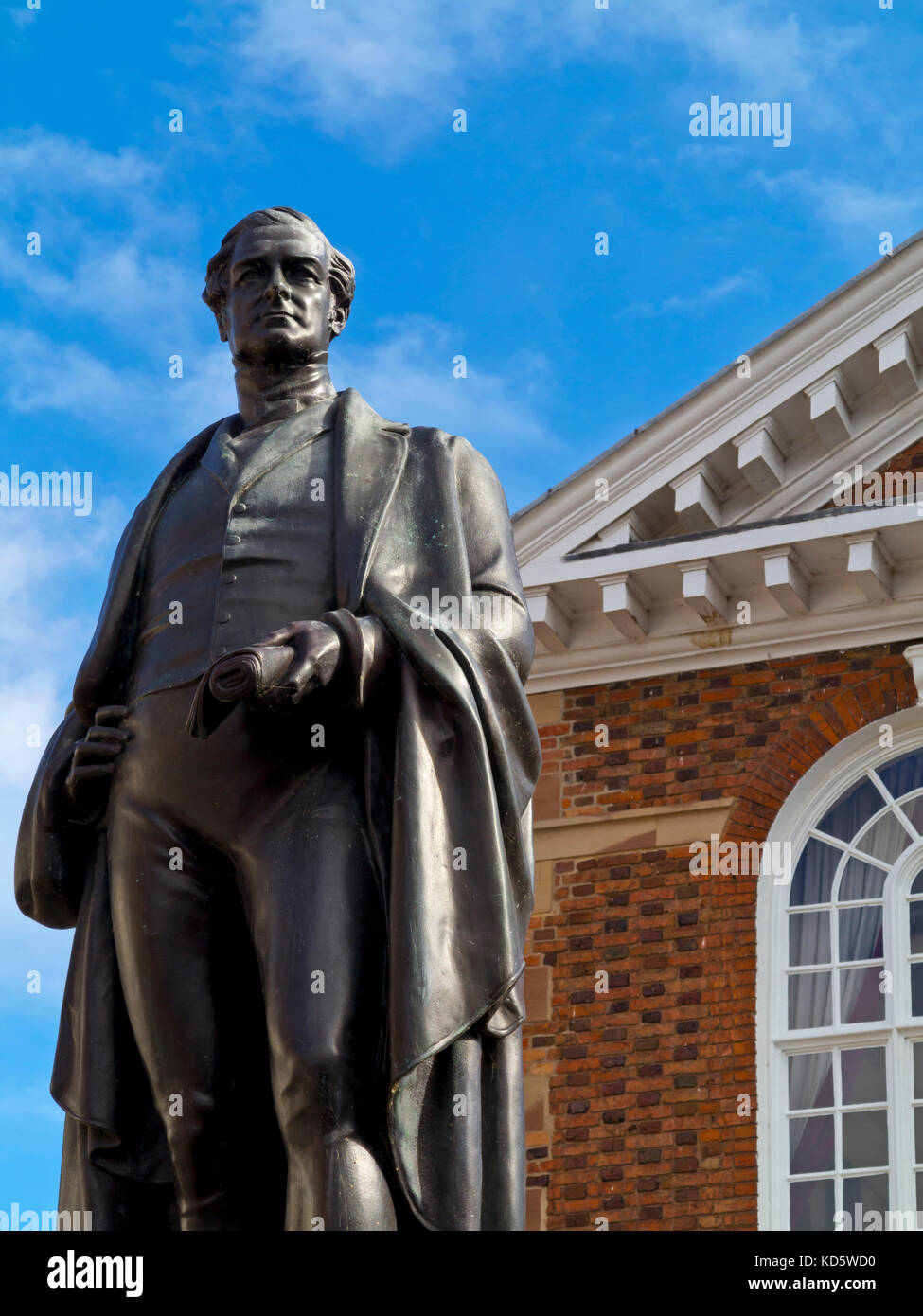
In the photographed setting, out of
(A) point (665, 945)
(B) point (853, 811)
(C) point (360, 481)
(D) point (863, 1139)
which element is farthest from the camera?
(B) point (853, 811)

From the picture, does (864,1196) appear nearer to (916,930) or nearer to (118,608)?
(916,930)

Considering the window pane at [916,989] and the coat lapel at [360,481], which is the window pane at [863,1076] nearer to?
the window pane at [916,989]

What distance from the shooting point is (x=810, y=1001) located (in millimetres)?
15414

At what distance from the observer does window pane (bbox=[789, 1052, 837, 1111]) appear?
1514 centimetres

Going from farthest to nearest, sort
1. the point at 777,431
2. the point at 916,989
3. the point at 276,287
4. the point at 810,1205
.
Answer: the point at 777,431
the point at 916,989
the point at 810,1205
the point at 276,287

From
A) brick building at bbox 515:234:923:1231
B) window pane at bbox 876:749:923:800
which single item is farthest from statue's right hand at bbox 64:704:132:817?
window pane at bbox 876:749:923:800

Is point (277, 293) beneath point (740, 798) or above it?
beneath

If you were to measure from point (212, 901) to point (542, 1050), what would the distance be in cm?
1159

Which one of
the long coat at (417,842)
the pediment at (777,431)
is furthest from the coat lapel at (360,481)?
the pediment at (777,431)

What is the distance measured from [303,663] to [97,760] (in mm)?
549

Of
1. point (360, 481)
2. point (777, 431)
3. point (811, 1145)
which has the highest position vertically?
point (777, 431)

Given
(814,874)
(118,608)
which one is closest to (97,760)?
(118,608)
